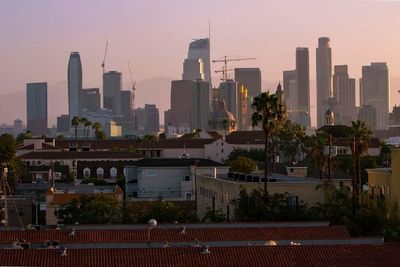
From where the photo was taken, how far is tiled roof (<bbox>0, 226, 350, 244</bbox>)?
30453 mm

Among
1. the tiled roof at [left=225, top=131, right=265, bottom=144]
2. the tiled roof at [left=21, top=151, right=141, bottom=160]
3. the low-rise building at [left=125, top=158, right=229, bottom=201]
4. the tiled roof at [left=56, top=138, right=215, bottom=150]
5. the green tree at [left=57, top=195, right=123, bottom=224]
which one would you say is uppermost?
the tiled roof at [left=225, top=131, right=265, bottom=144]

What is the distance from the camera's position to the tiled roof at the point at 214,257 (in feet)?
76.4

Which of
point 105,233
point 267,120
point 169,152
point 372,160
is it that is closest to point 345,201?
point 267,120

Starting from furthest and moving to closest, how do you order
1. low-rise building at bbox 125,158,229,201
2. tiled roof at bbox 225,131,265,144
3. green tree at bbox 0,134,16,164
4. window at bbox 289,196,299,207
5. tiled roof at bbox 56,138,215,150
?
tiled roof at bbox 225,131,265,144, tiled roof at bbox 56,138,215,150, green tree at bbox 0,134,16,164, low-rise building at bbox 125,158,229,201, window at bbox 289,196,299,207

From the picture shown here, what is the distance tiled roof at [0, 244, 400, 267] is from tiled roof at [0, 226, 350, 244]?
18.5 feet

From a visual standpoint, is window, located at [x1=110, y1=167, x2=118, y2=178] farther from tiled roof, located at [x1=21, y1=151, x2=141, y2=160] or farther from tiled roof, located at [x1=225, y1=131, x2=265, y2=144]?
tiled roof, located at [x1=225, y1=131, x2=265, y2=144]

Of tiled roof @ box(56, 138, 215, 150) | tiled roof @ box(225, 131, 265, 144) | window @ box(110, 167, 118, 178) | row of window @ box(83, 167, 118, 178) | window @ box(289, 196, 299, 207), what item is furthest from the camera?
tiled roof @ box(225, 131, 265, 144)

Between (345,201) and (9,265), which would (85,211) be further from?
(9,265)

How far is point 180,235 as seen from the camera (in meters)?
31.0

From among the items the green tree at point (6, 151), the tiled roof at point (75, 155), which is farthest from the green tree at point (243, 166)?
the tiled roof at point (75, 155)

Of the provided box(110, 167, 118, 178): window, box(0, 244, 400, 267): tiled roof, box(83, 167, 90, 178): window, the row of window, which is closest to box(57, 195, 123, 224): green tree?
box(0, 244, 400, 267): tiled roof

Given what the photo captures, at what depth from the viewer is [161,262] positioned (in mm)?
23312

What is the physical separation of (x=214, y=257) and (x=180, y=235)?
23.3 ft

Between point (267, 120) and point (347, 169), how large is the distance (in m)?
25.2
